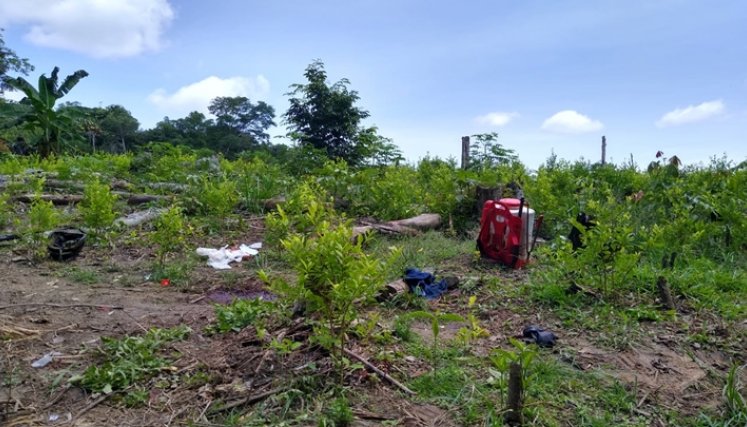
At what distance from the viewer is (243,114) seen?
123 feet

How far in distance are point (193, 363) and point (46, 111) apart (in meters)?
13.9

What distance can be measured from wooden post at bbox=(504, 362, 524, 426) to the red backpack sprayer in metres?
2.74

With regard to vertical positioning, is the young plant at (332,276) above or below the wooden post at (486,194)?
below

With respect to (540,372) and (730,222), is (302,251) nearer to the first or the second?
(540,372)

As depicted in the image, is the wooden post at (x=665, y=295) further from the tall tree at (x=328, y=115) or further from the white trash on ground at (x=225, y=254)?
the tall tree at (x=328, y=115)

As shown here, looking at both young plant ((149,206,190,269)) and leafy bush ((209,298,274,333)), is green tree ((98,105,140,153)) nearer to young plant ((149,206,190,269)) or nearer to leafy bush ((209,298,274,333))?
young plant ((149,206,190,269))

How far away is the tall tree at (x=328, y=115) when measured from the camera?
13195mm

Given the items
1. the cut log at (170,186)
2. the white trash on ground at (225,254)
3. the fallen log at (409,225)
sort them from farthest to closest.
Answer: the cut log at (170,186), the fallen log at (409,225), the white trash on ground at (225,254)

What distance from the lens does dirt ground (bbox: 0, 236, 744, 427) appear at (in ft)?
7.89

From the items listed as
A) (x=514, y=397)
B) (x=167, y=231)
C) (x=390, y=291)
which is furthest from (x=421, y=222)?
(x=514, y=397)

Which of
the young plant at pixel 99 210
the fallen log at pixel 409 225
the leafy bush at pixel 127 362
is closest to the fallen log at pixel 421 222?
the fallen log at pixel 409 225

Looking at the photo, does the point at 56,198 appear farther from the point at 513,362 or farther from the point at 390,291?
the point at 513,362

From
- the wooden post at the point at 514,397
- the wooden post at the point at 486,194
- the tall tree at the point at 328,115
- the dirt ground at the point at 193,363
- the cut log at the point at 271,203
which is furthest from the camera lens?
the tall tree at the point at 328,115

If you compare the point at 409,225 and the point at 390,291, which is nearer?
the point at 390,291
